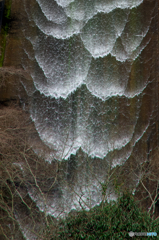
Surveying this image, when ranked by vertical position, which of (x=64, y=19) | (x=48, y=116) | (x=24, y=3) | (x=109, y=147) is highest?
(x=24, y=3)

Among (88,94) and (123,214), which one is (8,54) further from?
(123,214)

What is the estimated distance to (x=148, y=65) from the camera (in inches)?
314

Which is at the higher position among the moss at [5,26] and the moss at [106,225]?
the moss at [5,26]

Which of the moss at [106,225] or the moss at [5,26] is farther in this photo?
the moss at [5,26]

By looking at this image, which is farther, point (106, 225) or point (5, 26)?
point (5, 26)

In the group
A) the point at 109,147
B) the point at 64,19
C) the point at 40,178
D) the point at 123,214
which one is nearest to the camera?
the point at 123,214

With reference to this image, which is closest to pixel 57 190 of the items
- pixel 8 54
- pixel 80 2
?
pixel 8 54

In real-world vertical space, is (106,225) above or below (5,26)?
below

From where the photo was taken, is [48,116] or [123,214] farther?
[48,116]

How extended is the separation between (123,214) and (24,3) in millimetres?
6930

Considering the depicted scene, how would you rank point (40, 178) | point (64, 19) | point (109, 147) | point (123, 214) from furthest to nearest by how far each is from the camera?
point (64, 19), point (109, 147), point (40, 178), point (123, 214)

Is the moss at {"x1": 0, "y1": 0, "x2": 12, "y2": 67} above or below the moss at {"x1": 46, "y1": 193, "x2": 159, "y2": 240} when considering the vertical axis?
above

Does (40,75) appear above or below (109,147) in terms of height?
above

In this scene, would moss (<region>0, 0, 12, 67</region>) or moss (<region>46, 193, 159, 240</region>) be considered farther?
moss (<region>0, 0, 12, 67</region>)
